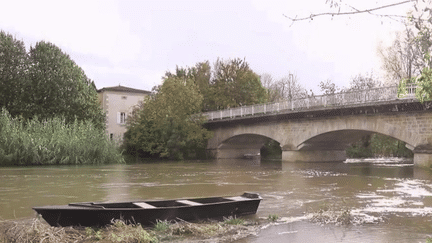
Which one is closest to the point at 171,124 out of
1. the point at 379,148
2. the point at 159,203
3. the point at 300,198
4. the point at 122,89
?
the point at 122,89

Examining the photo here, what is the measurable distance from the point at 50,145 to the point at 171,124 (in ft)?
38.7

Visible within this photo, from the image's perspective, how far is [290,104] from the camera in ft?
98.3

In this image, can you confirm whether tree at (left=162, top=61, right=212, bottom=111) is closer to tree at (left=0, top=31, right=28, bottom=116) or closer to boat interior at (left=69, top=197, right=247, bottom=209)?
tree at (left=0, top=31, right=28, bottom=116)

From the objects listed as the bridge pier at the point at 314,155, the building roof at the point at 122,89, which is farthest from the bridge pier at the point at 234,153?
the building roof at the point at 122,89

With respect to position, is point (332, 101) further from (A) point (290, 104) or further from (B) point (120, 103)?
(B) point (120, 103)

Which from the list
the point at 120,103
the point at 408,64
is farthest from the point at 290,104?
the point at 120,103

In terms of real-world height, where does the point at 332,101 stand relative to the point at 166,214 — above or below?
above

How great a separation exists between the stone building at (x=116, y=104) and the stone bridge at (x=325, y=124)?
15.1 metres

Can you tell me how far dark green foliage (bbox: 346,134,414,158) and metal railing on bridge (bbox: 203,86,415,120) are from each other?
11.4 m

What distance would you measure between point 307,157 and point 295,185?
1509 cm

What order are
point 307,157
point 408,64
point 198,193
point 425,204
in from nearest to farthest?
point 425,204 → point 198,193 → point 307,157 → point 408,64

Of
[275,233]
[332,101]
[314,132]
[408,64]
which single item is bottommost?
[275,233]

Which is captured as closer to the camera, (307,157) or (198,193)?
(198,193)

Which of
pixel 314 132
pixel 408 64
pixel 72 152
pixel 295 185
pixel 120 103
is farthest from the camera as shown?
pixel 120 103
